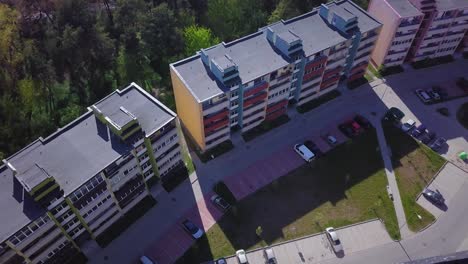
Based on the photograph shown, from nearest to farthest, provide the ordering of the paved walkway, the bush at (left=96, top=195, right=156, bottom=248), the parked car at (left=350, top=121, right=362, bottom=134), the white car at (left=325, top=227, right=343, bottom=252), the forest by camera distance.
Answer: the white car at (left=325, top=227, right=343, bottom=252) < the bush at (left=96, top=195, right=156, bottom=248) < the paved walkway < the forest < the parked car at (left=350, top=121, right=362, bottom=134)

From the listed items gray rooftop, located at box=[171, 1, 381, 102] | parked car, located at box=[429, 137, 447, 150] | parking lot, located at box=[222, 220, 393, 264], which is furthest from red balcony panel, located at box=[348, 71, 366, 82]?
parking lot, located at box=[222, 220, 393, 264]

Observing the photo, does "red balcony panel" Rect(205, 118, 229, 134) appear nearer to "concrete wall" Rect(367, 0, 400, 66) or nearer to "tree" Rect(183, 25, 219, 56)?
"tree" Rect(183, 25, 219, 56)

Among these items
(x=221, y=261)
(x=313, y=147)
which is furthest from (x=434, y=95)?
(x=221, y=261)

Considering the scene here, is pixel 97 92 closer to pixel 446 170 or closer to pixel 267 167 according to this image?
pixel 267 167

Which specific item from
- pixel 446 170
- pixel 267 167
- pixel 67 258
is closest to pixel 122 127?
pixel 67 258

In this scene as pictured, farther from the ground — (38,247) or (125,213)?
(38,247)

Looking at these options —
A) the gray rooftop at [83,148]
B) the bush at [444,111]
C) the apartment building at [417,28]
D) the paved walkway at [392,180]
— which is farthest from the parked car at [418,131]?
the gray rooftop at [83,148]

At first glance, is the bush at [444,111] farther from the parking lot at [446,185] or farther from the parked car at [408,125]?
the parking lot at [446,185]
